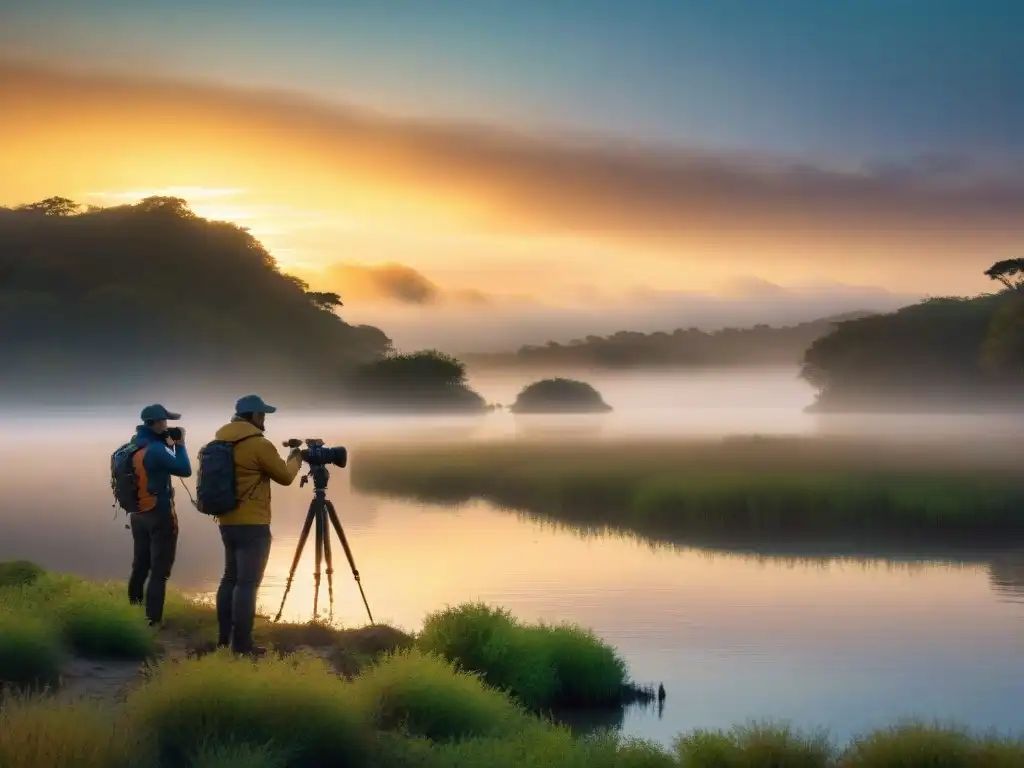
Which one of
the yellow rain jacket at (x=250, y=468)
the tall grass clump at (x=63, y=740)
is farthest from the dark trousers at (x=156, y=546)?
the tall grass clump at (x=63, y=740)

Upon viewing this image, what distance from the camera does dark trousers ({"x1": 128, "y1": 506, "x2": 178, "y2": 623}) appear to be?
17109 mm

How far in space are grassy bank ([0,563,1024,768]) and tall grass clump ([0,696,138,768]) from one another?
15 millimetres

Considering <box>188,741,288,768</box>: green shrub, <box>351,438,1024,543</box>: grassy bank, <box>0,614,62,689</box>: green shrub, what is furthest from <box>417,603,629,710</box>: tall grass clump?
<box>351,438,1024,543</box>: grassy bank

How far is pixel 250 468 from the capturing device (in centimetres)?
1515

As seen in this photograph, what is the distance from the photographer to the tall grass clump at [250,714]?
11453 millimetres

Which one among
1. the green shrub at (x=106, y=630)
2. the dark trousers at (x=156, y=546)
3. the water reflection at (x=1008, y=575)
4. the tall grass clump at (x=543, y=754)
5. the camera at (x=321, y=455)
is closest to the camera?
the tall grass clump at (x=543, y=754)

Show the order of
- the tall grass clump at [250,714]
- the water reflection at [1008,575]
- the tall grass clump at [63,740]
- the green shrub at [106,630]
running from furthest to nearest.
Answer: the water reflection at [1008,575], the green shrub at [106,630], the tall grass clump at [250,714], the tall grass clump at [63,740]

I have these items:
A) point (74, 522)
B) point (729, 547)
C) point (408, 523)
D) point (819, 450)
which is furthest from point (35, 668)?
point (819, 450)

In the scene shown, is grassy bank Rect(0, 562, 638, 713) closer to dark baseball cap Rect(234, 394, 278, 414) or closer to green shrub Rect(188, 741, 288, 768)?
dark baseball cap Rect(234, 394, 278, 414)

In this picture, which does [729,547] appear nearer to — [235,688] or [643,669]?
[643,669]

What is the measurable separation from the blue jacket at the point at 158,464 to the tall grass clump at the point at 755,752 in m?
6.84

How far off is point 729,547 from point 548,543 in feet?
17.8

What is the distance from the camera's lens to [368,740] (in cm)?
1244

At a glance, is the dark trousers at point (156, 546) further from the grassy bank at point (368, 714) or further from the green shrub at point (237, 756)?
the green shrub at point (237, 756)
